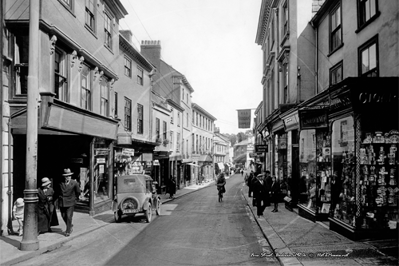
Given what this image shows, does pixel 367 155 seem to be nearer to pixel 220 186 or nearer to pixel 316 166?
pixel 316 166

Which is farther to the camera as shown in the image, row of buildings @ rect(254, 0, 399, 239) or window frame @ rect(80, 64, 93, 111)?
window frame @ rect(80, 64, 93, 111)

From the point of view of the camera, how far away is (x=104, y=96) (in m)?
18.8

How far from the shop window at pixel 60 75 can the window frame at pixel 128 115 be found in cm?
838

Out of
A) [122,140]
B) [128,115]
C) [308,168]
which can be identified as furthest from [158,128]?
[308,168]

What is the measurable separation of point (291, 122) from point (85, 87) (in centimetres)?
919

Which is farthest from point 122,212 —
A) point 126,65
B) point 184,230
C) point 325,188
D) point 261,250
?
point 126,65

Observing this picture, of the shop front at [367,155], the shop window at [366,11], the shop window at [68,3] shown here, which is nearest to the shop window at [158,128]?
the shop window at [68,3]

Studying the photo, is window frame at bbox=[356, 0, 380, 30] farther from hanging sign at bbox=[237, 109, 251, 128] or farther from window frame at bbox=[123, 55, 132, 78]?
hanging sign at bbox=[237, 109, 251, 128]

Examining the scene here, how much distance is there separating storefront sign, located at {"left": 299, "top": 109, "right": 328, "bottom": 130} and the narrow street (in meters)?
3.78

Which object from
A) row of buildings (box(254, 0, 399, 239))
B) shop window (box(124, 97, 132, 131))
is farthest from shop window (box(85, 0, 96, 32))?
row of buildings (box(254, 0, 399, 239))

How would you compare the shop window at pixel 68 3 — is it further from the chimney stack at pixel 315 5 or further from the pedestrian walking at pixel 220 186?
the pedestrian walking at pixel 220 186

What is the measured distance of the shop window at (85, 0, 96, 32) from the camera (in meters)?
16.5

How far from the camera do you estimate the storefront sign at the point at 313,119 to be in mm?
11320

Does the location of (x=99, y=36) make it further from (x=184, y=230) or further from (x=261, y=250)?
(x=261, y=250)
